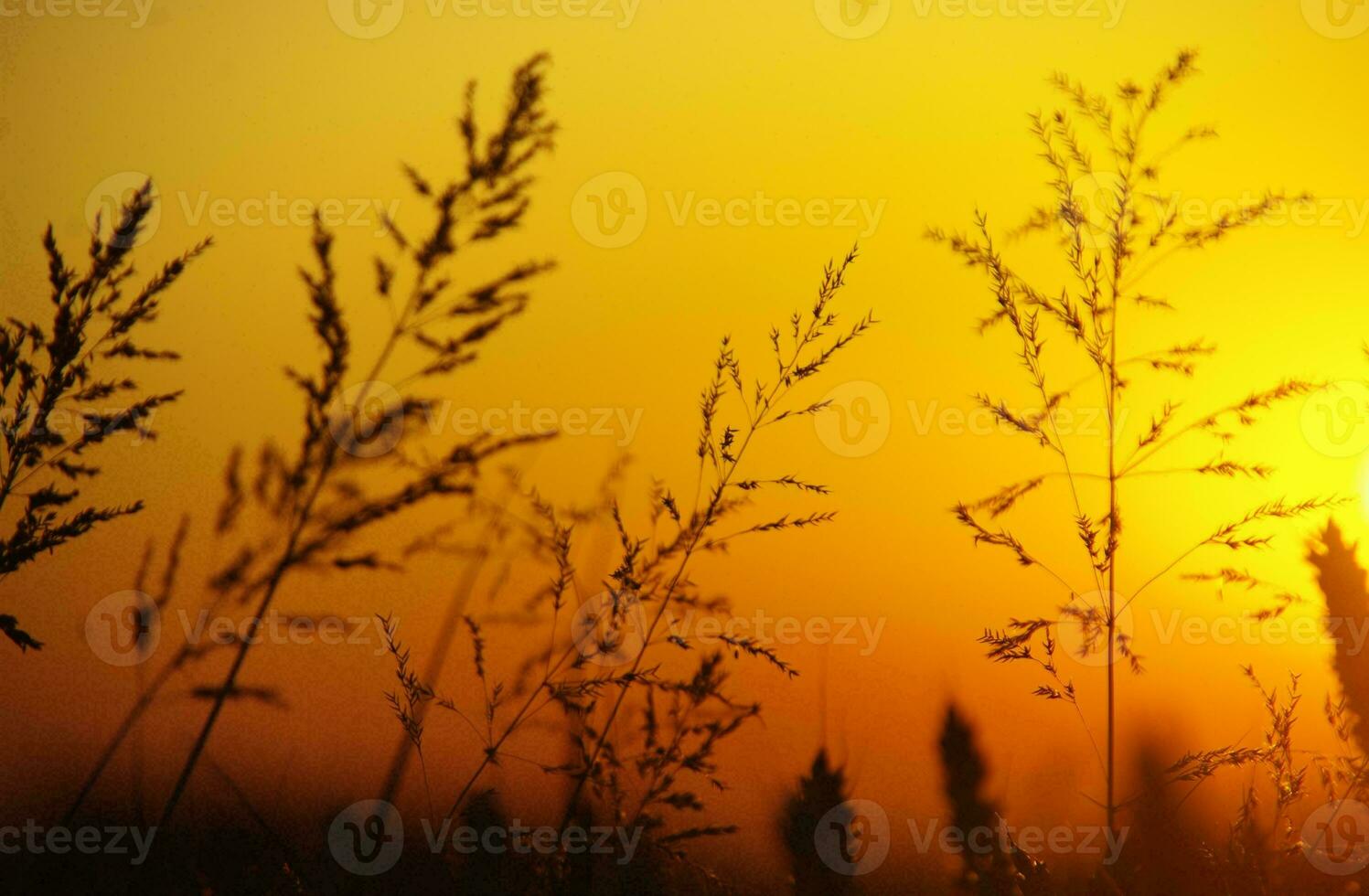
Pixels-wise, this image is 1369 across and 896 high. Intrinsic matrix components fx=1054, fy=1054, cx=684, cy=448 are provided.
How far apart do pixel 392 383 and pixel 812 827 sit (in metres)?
1.55

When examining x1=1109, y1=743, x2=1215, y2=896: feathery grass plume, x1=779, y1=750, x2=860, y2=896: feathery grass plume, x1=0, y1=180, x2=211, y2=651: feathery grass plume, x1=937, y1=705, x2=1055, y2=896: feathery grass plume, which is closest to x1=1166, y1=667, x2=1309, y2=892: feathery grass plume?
x1=1109, y1=743, x2=1215, y2=896: feathery grass plume

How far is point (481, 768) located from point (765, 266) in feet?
4.97

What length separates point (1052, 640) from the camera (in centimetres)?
280

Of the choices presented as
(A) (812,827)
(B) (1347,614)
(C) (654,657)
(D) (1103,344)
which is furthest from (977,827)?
(D) (1103,344)

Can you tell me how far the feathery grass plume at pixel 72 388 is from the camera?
238 centimetres

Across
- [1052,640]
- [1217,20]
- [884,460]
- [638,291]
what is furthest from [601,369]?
[1217,20]

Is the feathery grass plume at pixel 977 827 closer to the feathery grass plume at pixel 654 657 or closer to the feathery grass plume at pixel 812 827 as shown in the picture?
the feathery grass plume at pixel 812 827

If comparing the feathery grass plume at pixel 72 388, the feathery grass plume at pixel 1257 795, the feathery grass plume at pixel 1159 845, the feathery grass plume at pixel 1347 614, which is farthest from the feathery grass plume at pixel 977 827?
the feathery grass plume at pixel 72 388

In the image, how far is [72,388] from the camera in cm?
260

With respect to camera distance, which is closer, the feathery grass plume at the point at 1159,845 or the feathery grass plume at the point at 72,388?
the feathery grass plume at the point at 72,388

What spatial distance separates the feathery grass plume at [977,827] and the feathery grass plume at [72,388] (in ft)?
6.98

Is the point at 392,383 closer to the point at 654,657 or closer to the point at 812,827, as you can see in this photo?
the point at 654,657

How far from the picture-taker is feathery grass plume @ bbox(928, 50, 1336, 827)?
111 inches

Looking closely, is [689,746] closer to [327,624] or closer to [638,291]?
[327,624]
